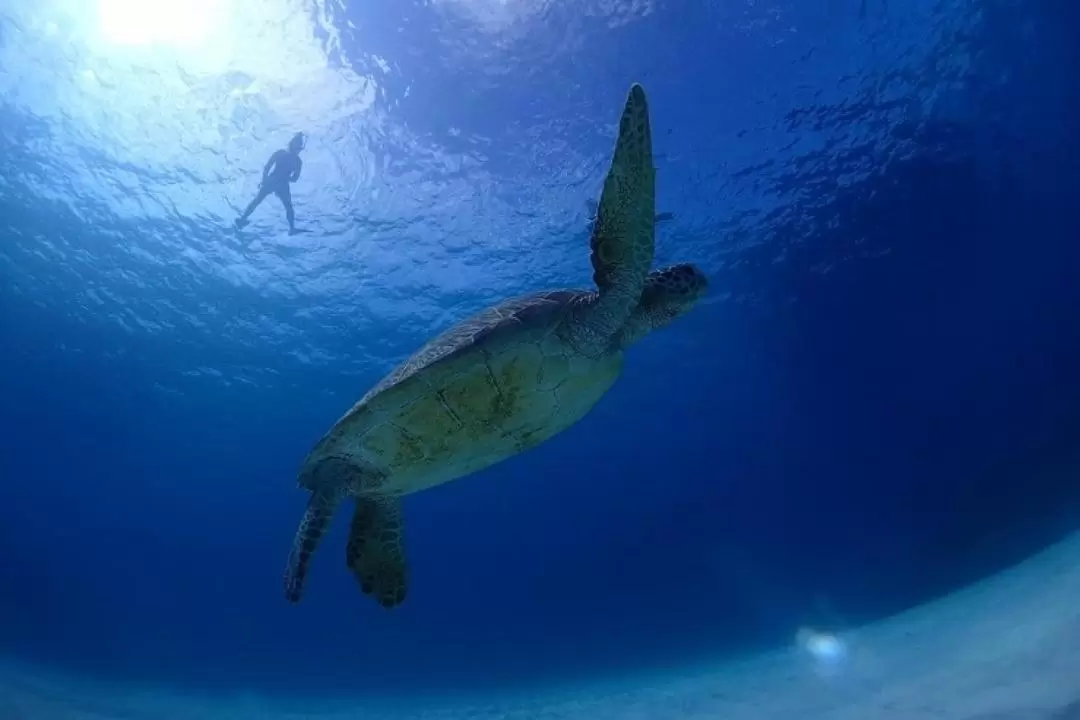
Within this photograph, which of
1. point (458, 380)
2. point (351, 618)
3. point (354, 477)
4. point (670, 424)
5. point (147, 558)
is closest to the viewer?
point (458, 380)

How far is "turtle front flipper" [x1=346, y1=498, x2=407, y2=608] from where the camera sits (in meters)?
5.76

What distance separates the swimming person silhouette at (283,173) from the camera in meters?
12.8

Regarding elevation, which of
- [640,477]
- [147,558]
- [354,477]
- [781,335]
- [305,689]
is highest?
[147,558]

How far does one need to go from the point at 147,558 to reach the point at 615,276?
153 ft

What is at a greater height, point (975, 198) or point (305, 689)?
point (975, 198)

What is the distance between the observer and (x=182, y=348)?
878 inches

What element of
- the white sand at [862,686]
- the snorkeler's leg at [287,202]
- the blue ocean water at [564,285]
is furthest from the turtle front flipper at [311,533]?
the snorkeler's leg at [287,202]

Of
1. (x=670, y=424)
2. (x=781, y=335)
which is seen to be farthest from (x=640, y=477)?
(x=781, y=335)

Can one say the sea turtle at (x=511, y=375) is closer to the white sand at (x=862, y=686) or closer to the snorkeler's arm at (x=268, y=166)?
the white sand at (x=862, y=686)

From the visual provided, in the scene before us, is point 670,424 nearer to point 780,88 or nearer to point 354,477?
point 780,88

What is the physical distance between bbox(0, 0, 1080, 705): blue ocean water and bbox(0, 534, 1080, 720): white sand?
3.77 m

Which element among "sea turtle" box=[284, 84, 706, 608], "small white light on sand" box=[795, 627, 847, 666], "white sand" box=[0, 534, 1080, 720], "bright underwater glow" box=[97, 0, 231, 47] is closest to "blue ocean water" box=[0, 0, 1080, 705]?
"bright underwater glow" box=[97, 0, 231, 47]

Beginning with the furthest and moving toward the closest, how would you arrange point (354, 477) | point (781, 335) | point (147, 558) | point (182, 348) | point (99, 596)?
point (147, 558) < point (99, 596) < point (182, 348) < point (781, 335) < point (354, 477)

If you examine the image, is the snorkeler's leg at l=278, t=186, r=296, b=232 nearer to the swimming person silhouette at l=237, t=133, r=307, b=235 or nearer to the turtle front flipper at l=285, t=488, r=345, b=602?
the swimming person silhouette at l=237, t=133, r=307, b=235
